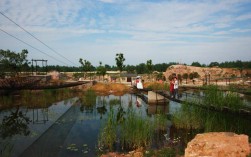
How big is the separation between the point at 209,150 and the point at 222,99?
22.6 feet

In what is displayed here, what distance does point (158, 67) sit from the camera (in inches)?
6058

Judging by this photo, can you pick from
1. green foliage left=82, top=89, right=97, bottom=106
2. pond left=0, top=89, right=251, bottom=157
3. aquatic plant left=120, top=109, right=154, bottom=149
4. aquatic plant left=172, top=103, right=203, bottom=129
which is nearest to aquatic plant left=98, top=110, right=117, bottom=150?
pond left=0, top=89, right=251, bottom=157

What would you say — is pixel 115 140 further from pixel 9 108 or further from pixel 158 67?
pixel 158 67

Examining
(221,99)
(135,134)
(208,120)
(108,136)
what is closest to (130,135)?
(135,134)

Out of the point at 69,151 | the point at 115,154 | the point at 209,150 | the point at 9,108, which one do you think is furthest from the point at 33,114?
the point at 209,150

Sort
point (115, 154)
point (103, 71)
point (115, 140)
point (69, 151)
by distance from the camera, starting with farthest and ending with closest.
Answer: point (103, 71) < point (115, 140) < point (69, 151) < point (115, 154)

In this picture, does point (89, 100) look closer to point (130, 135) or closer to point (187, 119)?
point (187, 119)

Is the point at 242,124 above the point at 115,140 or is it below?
above

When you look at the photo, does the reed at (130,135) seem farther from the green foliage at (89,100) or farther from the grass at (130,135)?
the green foliage at (89,100)

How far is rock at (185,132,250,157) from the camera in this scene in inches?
279

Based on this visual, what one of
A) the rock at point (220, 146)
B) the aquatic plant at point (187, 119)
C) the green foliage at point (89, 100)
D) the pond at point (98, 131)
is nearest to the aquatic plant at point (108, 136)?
the pond at point (98, 131)

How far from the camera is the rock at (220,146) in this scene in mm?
7074

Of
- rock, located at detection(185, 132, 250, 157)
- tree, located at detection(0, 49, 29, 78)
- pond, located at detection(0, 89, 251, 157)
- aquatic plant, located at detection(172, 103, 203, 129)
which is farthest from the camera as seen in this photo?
tree, located at detection(0, 49, 29, 78)

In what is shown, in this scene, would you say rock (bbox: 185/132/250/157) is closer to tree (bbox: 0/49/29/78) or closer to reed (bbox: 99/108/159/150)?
reed (bbox: 99/108/159/150)
